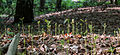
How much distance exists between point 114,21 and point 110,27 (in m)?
1.00

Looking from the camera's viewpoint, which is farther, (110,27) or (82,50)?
(110,27)

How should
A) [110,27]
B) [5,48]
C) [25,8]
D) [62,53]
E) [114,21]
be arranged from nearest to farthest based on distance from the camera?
[5,48] < [62,53] < [110,27] < [114,21] < [25,8]

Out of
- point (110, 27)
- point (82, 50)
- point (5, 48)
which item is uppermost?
point (5, 48)

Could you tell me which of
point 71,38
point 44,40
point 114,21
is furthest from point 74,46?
point 114,21

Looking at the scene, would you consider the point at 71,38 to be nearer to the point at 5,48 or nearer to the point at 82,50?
the point at 82,50

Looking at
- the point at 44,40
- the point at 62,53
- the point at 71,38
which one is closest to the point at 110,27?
the point at 71,38

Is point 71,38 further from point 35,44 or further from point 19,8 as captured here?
point 19,8

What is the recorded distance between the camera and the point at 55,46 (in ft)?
10.8

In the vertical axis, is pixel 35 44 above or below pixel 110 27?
above

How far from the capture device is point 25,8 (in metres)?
7.82

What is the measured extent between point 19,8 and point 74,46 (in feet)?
17.4

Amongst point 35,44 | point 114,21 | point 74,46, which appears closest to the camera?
point 74,46

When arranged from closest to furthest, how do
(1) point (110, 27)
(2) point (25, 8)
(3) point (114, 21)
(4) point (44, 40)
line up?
(4) point (44, 40), (1) point (110, 27), (3) point (114, 21), (2) point (25, 8)

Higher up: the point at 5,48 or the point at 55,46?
the point at 5,48
